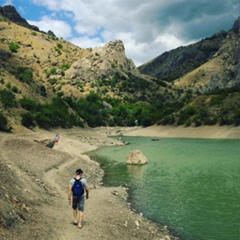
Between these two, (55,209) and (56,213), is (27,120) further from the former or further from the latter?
(56,213)

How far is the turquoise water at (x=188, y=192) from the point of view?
76.5 feet

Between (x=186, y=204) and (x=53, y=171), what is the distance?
1539 cm

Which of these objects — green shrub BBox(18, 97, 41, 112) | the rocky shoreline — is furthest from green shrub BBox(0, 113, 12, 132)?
the rocky shoreline

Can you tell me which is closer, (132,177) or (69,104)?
(132,177)

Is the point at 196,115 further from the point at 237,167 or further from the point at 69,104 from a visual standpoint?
the point at 237,167

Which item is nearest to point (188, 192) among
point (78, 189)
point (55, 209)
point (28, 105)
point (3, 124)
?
point (55, 209)

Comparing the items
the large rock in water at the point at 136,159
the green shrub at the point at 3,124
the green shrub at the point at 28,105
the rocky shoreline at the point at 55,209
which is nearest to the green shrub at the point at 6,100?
the green shrub at the point at 28,105

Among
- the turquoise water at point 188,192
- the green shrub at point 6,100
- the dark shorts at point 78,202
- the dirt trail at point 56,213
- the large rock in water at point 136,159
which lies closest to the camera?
the dirt trail at point 56,213

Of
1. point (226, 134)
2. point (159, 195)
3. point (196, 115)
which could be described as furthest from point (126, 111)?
point (159, 195)

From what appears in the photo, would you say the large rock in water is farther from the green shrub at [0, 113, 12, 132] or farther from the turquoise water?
the green shrub at [0, 113, 12, 132]

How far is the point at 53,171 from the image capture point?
38.0 metres

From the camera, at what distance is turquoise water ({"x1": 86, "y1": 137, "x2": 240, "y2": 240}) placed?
23328 mm

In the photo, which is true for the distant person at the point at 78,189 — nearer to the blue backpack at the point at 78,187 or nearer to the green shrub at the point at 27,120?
the blue backpack at the point at 78,187

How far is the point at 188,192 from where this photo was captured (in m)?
33.3
